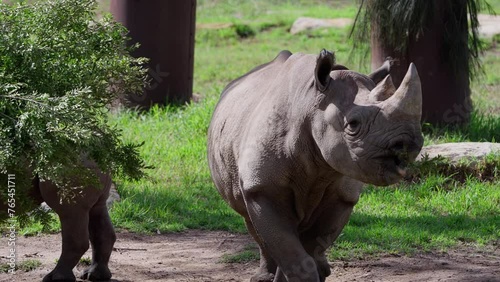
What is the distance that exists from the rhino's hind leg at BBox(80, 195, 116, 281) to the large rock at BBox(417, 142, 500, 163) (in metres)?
3.40

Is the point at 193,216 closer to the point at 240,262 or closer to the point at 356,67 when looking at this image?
the point at 240,262

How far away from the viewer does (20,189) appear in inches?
212

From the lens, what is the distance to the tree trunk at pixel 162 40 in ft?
38.9

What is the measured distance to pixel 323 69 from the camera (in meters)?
5.36

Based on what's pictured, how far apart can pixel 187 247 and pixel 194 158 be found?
94.8 inches

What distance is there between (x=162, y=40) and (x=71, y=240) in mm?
5839

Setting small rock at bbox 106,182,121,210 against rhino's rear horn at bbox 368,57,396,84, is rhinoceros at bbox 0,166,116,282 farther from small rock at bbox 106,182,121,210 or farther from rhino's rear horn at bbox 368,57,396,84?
rhino's rear horn at bbox 368,57,396,84

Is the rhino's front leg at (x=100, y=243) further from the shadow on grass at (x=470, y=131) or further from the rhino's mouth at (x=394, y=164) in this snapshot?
the shadow on grass at (x=470, y=131)

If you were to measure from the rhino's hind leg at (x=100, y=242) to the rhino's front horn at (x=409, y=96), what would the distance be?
2.66 meters

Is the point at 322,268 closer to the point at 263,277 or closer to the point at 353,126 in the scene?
the point at 263,277

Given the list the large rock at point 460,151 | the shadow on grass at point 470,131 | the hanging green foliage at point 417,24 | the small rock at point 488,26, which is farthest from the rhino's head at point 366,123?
the small rock at point 488,26

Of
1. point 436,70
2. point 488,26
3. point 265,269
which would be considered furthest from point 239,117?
point 488,26

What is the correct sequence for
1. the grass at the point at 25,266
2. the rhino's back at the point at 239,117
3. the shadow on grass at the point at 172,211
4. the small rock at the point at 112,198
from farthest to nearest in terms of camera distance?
the small rock at the point at 112,198, the shadow on grass at the point at 172,211, the grass at the point at 25,266, the rhino's back at the point at 239,117

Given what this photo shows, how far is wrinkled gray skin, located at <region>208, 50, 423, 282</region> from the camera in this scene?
4.91 m
